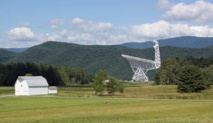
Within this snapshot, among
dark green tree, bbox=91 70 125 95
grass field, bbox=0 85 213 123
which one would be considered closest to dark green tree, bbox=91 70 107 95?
dark green tree, bbox=91 70 125 95

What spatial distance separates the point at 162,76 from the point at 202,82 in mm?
52751

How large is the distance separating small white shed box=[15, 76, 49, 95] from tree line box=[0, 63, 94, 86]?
4747 cm

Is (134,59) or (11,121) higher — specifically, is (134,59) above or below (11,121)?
above

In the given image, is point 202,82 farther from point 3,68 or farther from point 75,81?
point 75,81

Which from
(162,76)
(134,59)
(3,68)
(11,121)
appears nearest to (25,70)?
(3,68)

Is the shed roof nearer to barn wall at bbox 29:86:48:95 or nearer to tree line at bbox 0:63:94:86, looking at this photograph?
barn wall at bbox 29:86:48:95

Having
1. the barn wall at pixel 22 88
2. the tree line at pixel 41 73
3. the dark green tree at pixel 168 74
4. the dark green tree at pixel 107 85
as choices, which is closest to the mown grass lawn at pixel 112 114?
the dark green tree at pixel 107 85

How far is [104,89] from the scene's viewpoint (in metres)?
96.6

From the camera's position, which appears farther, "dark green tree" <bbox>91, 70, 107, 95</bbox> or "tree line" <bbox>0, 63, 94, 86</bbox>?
"tree line" <bbox>0, 63, 94, 86</bbox>

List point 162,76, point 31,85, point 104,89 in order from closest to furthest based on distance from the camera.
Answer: point 104,89, point 31,85, point 162,76

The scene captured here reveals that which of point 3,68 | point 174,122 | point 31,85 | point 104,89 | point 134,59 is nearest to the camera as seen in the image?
point 174,122

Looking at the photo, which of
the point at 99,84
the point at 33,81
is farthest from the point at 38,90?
the point at 99,84

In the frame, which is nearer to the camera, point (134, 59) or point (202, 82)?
point (202, 82)

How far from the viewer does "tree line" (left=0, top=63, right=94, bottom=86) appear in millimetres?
159750
